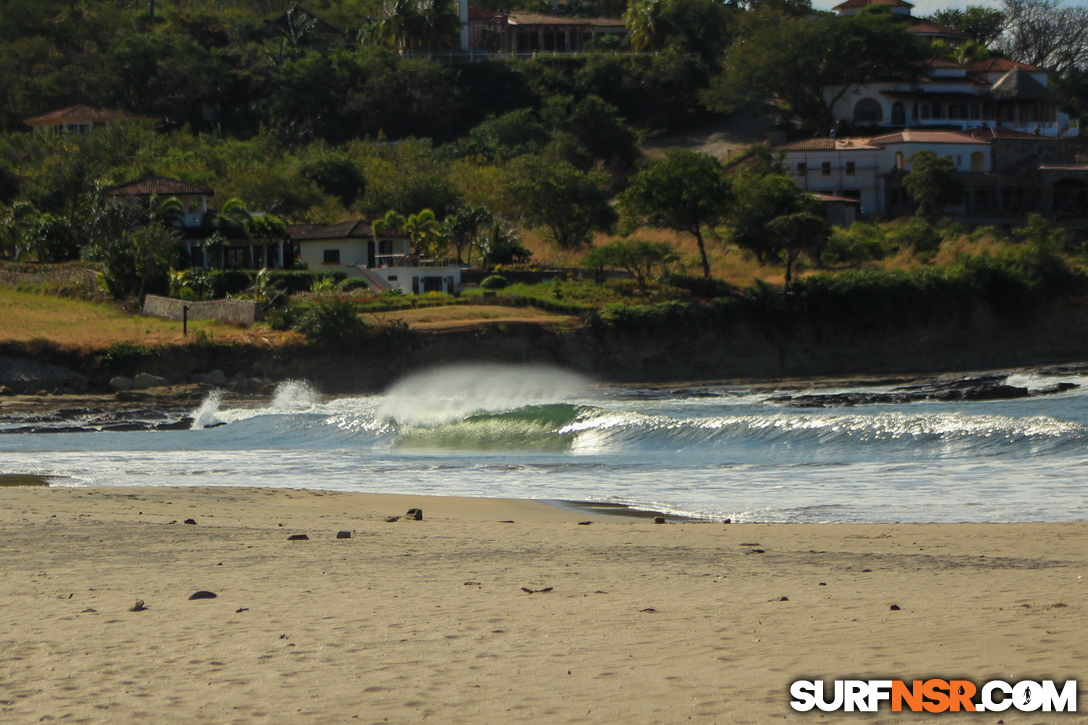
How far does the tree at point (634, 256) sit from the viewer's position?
5616 centimetres

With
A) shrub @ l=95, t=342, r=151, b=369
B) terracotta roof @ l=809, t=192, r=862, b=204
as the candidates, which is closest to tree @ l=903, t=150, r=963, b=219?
terracotta roof @ l=809, t=192, r=862, b=204

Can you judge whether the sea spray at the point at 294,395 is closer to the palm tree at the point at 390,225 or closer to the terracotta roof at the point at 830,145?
the palm tree at the point at 390,225

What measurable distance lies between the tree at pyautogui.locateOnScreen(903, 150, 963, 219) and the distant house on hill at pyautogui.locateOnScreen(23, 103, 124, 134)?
6175cm

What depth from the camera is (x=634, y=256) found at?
56562mm

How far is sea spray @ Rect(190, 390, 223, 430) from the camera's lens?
38.9 m

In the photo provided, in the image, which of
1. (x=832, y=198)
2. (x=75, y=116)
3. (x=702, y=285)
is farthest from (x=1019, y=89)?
(x=75, y=116)

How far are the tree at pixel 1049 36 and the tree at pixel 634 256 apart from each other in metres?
68.6

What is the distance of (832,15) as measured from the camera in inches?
3484

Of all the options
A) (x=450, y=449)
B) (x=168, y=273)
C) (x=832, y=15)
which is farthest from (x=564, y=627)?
(x=832, y=15)

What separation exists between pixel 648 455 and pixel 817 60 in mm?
62141

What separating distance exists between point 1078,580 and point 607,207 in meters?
55.3

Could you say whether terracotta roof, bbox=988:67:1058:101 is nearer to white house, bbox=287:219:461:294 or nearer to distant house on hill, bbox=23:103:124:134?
white house, bbox=287:219:461:294

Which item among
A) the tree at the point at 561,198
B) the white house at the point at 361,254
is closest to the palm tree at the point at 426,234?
the white house at the point at 361,254

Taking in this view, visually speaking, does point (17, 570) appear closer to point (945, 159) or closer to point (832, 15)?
point (945, 159)
